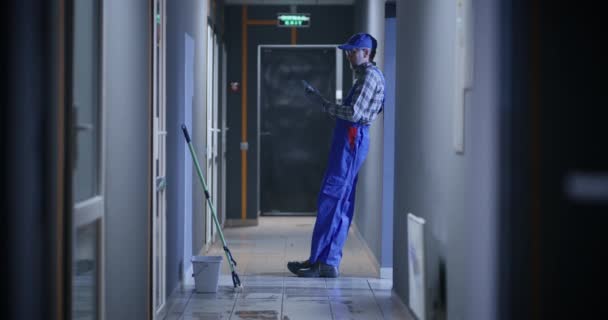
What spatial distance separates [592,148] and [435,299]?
1516 millimetres

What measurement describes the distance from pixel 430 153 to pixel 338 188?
202 cm

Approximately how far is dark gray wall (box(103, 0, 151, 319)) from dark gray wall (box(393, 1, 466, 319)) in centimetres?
118

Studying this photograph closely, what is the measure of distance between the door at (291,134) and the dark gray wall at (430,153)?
486 centimetres

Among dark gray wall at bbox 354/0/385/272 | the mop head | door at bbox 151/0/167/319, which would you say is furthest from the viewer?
dark gray wall at bbox 354/0/385/272

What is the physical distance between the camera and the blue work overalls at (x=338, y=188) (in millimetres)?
5828

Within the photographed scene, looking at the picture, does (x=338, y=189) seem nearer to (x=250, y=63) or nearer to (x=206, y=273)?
(x=206, y=273)

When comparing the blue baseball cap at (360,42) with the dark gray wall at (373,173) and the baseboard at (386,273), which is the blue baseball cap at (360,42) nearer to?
the dark gray wall at (373,173)

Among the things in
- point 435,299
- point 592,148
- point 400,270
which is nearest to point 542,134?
point 592,148

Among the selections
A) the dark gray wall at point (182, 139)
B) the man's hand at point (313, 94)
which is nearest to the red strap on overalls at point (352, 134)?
the man's hand at point (313, 94)

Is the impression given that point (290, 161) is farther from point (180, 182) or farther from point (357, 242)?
point (180, 182)

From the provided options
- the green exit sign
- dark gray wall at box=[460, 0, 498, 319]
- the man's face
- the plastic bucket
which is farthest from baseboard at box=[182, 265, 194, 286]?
the green exit sign

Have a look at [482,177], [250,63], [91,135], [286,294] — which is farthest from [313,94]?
[250,63]

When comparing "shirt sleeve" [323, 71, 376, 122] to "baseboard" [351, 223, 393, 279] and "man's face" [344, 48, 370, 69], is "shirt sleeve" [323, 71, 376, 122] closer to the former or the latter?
"man's face" [344, 48, 370, 69]

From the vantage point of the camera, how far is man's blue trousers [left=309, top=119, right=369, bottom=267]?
5.83 metres
